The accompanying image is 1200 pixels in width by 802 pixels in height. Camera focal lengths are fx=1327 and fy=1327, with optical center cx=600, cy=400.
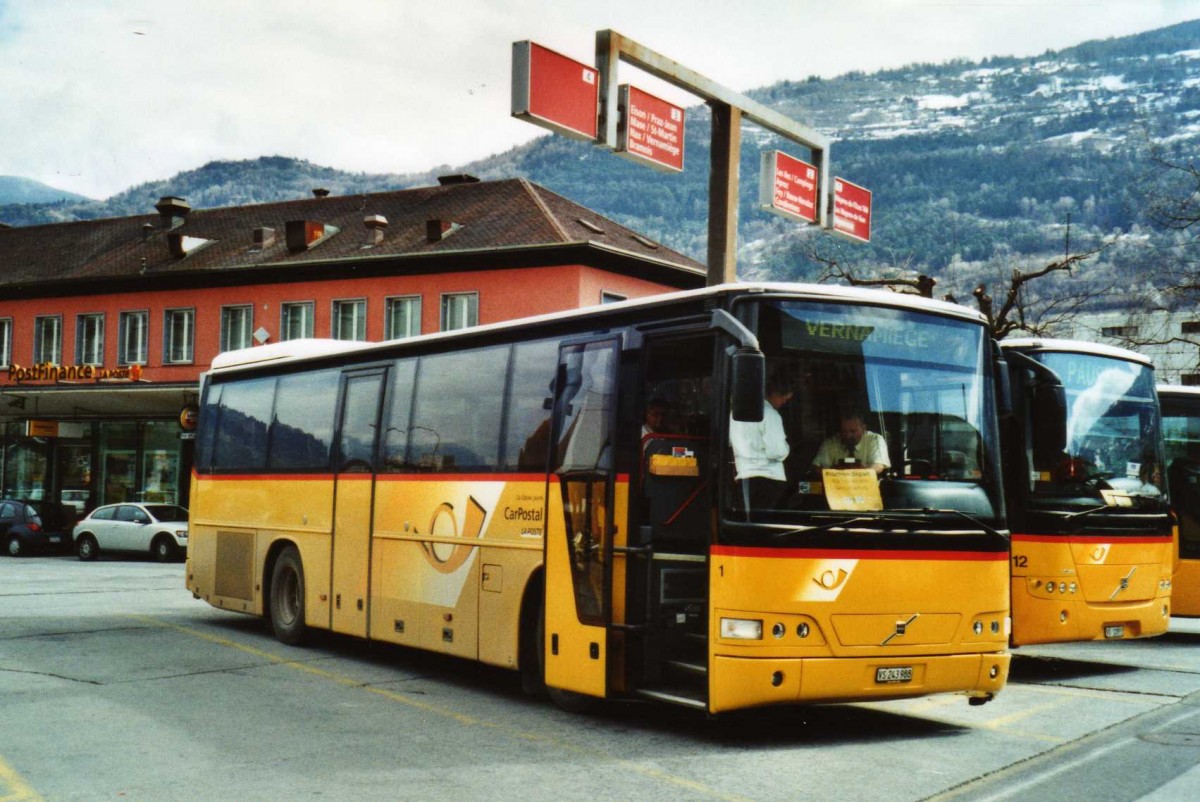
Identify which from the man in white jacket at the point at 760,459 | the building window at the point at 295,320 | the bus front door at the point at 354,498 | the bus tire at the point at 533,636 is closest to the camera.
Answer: the man in white jacket at the point at 760,459

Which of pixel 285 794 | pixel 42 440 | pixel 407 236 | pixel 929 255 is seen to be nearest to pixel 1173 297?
pixel 407 236

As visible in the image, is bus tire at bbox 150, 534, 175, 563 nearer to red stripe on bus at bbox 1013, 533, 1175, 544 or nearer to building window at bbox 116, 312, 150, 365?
building window at bbox 116, 312, 150, 365

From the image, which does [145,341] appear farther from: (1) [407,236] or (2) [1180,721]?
(2) [1180,721]

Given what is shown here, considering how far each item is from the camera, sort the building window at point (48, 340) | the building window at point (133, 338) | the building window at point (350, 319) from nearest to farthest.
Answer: the building window at point (350, 319) → the building window at point (133, 338) → the building window at point (48, 340)

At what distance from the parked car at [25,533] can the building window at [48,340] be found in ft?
38.5

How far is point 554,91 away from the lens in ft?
39.2

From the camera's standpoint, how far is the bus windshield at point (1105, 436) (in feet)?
40.5

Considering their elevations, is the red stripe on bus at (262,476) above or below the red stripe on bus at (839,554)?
above

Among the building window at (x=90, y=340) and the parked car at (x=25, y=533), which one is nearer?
the parked car at (x=25, y=533)

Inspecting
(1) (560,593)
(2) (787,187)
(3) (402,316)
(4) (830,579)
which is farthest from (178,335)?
(4) (830,579)

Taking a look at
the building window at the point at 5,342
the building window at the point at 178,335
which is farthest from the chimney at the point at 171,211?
the building window at the point at 178,335

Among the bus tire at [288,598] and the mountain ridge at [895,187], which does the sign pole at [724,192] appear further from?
the mountain ridge at [895,187]

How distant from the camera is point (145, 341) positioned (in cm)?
4506

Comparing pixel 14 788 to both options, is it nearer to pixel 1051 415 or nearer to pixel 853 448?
pixel 853 448
